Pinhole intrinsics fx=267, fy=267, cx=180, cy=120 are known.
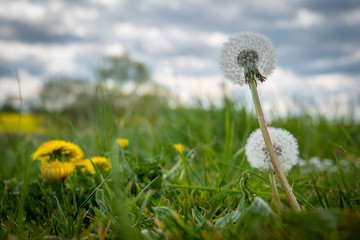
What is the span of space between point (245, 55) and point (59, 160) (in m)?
1.37

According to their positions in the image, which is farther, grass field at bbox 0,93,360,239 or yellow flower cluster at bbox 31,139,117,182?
yellow flower cluster at bbox 31,139,117,182

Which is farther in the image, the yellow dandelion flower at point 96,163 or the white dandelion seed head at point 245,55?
the yellow dandelion flower at point 96,163

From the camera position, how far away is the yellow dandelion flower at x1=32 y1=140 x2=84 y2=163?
5.45ft

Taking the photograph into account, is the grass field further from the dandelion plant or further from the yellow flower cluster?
the dandelion plant

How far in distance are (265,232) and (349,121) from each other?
454 cm

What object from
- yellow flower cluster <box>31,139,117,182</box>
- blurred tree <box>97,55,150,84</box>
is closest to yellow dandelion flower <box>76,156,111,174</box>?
yellow flower cluster <box>31,139,117,182</box>

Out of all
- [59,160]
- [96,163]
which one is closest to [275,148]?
[96,163]

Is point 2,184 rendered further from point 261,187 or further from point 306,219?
point 306,219

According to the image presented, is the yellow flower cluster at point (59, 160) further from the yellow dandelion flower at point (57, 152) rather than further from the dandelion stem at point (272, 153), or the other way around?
the dandelion stem at point (272, 153)

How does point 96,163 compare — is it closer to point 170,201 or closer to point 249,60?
point 170,201

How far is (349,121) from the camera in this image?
4535mm

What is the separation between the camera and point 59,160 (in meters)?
1.74

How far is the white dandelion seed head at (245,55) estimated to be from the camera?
3.23 ft

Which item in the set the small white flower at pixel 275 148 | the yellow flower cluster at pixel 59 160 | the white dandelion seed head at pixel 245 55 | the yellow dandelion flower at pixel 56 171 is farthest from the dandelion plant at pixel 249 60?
the yellow dandelion flower at pixel 56 171
